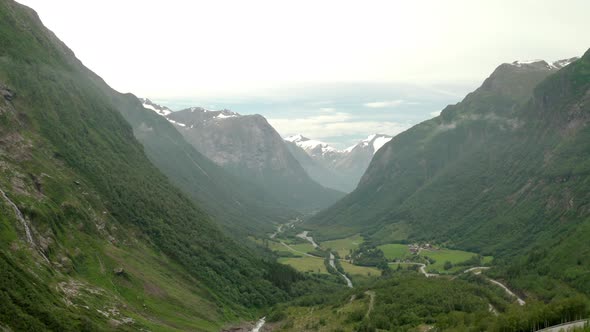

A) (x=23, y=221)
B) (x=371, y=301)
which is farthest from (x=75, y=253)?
(x=371, y=301)

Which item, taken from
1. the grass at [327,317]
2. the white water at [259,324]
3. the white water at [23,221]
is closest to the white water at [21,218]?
the white water at [23,221]

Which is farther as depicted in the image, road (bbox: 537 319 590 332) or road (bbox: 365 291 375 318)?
road (bbox: 365 291 375 318)

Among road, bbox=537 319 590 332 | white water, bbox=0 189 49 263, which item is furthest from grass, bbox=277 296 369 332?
white water, bbox=0 189 49 263

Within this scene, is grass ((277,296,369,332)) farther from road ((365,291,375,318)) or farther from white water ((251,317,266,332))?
white water ((251,317,266,332))

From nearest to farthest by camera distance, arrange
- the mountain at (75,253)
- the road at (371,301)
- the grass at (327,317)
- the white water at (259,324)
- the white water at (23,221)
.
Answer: the mountain at (75,253) < the white water at (23,221) < the grass at (327,317) < the road at (371,301) < the white water at (259,324)

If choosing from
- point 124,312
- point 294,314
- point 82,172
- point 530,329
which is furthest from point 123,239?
point 530,329

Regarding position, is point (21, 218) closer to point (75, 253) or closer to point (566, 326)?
point (75, 253)

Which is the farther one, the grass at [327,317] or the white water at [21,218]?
the grass at [327,317]

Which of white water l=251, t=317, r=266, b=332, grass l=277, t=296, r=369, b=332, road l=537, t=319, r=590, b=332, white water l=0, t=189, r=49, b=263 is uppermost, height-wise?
white water l=0, t=189, r=49, b=263

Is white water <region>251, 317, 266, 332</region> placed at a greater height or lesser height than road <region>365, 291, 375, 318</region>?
lesser

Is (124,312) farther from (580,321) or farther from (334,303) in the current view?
(580,321)

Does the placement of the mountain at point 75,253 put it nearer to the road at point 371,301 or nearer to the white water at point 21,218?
the white water at point 21,218
